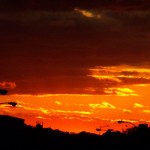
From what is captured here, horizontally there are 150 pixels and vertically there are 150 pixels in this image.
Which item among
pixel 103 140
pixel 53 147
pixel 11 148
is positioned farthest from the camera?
pixel 103 140

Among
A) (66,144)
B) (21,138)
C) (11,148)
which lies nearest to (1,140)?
(11,148)

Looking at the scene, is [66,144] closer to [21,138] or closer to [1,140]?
[21,138]

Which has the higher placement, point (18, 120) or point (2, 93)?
point (18, 120)

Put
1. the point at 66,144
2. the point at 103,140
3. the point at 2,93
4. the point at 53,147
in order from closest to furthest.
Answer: the point at 2,93 → the point at 53,147 → the point at 66,144 → the point at 103,140

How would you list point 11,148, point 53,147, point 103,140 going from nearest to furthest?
point 11,148
point 53,147
point 103,140

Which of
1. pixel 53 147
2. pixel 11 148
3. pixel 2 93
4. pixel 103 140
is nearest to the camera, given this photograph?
pixel 2 93

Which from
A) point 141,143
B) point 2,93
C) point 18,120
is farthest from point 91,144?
point 2,93

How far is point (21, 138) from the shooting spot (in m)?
141

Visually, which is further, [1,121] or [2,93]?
[1,121]

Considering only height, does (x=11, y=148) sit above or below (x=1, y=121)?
below

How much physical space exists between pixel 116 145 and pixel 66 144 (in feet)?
41.1

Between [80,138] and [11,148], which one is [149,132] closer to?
[80,138]

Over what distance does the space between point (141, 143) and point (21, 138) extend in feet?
83.4

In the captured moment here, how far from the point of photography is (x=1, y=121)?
513 ft
